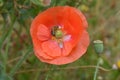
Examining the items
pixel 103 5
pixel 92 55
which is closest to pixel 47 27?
pixel 92 55

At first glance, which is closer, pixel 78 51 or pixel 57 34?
pixel 78 51

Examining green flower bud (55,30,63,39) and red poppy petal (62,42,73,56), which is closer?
red poppy petal (62,42,73,56)

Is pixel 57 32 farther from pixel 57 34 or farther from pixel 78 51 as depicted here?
pixel 78 51

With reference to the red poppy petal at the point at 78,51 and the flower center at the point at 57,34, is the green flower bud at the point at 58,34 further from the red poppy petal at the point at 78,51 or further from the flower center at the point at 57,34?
the red poppy petal at the point at 78,51

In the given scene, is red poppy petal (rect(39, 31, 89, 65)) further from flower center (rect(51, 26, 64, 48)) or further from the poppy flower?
flower center (rect(51, 26, 64, 48))

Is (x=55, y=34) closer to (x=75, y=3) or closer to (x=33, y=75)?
(x=75, y=3)

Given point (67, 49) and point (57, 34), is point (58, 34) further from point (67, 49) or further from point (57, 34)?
point (67, 49)

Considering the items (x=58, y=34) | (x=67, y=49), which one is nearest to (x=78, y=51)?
(x=67, y=49)

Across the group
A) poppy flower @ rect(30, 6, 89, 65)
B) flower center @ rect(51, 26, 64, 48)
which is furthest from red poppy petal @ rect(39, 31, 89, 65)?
flower center @ rect(51, 26, 64, 48)
